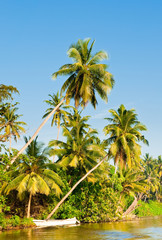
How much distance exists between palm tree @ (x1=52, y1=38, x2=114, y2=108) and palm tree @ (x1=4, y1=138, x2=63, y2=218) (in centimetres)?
505

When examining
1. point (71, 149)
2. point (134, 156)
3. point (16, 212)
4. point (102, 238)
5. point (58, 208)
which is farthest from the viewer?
point (134, 156)

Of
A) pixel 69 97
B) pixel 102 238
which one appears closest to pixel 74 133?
pixel 69 97

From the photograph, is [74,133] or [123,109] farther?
[123,109]

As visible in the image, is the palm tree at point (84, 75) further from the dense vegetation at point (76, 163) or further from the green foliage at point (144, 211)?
the green foliage at point (144, 211)

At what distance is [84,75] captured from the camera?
21406 mm

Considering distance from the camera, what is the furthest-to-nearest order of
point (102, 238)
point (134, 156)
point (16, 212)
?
point (134, 156) → point (16, 212) → point (102, 238)

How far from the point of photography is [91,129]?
2527 centimetres

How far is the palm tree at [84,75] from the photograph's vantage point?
21.5 metres

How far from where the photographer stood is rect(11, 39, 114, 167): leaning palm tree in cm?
2147

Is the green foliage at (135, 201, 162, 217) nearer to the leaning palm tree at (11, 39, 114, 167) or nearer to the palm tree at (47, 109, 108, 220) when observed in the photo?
the palm tree at (47, 109, 108, 220)

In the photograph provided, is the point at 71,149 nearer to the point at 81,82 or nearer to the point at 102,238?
the point at 81,82

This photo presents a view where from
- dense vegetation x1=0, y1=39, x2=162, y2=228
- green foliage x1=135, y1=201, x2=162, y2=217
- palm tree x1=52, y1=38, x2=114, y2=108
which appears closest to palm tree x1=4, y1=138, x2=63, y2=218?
dense vegetation x1=0, y1=39, x2=162, y2=228

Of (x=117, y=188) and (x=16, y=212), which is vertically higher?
(x=117, y=188)

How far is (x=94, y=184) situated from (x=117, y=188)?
281 centimetres
